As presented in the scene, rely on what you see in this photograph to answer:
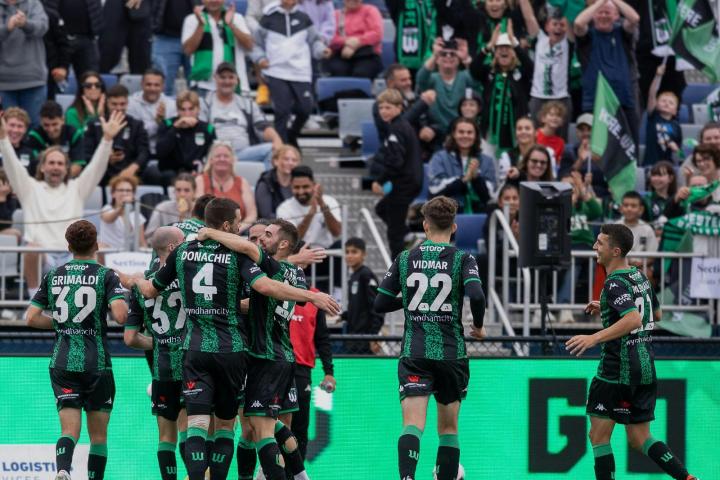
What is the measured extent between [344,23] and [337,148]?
164 centimetres

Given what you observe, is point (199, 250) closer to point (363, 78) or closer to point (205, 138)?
point (205, 138)

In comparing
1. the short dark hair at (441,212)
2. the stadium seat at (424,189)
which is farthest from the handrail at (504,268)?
the short dark hair at (441,212)

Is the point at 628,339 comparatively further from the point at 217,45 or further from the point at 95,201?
the point at 217,45

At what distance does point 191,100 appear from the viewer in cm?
1694

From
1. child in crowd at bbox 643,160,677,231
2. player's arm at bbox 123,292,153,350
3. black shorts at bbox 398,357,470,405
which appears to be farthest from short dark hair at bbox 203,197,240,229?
child in crowd at bbox 643,160,677,231

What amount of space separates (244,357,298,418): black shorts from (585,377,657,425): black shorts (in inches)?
93.7

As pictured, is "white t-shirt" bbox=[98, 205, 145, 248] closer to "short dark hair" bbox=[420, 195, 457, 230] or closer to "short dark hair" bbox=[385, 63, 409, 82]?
"short dark hair" bbox=[385, 63, 409, 82]

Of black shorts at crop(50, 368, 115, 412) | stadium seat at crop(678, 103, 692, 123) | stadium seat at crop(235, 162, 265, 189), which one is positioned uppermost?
stadium seat at crop(678, 103, 692, 123)

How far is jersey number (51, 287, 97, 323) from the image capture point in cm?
1137

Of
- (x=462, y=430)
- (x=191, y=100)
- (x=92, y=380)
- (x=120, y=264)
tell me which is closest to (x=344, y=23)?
(x=191, y=100)

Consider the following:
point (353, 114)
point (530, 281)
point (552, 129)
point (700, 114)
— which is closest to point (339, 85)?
point (353, 114)

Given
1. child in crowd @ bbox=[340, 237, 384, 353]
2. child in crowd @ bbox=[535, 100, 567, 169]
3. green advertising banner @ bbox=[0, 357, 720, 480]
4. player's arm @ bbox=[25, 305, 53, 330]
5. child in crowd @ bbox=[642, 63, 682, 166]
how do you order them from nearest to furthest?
player's arm @ bbox=[25, 305, 53, 330] → green advertising banner @ bbox=[0, 357, 720, 480] → child in crowd @ bbox=[340, 237, 384, 353] → child in crowd @ bbox=[535, 100, 567, 169] → child in crowd @ bbox=[642, 63, 682, 166]

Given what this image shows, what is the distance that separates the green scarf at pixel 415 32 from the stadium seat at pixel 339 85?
0.55m

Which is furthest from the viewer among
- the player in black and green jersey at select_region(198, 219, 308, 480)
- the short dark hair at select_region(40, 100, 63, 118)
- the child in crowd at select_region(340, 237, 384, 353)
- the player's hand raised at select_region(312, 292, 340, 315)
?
the short dark hair at select_region(40, 100, 63, 118)
